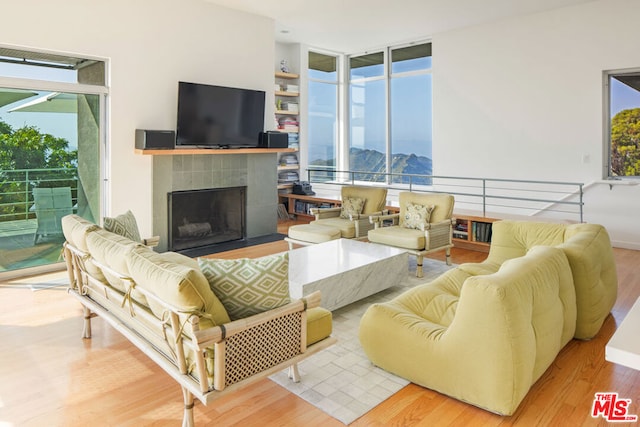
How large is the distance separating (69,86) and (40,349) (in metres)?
3.11

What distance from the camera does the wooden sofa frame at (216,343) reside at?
6.77 ft

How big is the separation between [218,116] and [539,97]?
4609 millimetres

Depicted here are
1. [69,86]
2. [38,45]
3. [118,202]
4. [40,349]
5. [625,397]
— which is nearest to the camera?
[625,397]

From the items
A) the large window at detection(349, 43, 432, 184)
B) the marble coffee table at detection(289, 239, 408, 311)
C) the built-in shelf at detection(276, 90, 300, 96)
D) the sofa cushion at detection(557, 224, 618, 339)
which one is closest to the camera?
the sofa cushion at detection(557, 224, 618, 339)

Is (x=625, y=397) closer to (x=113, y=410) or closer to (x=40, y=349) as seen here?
(x=113, y=410)

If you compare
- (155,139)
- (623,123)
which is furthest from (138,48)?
(623,123)

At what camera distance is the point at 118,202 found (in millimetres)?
5516

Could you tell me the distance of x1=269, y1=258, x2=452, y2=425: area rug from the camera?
2471 millimetres

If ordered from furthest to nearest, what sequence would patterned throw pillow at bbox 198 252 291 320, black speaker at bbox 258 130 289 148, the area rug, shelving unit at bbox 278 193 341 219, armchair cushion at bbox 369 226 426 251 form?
shelving unit at bbox 278 193 341 219
black speaker at bbox 258 130 289 148
armchair cushion at bbox 369 226 426 251
the area rug
patterned throw pillow at bbox 198 252 291 320

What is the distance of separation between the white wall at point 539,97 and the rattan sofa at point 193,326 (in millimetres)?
5366

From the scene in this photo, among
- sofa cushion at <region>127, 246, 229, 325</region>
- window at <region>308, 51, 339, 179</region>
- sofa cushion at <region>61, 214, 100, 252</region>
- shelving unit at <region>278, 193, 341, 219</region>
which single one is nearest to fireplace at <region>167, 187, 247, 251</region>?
shelving unit at <region>278, 193, 341, 219</region>

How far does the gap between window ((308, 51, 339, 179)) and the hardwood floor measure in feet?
21.4

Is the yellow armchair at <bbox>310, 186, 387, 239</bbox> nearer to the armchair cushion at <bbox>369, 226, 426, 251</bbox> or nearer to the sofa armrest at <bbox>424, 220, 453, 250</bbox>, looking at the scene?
the armchair cushion at <bbox>369, 226, 426, 251</bbox>

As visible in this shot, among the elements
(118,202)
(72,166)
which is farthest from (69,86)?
(118,202)
